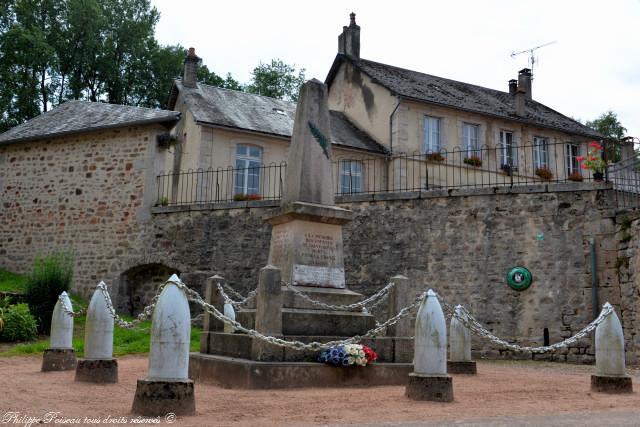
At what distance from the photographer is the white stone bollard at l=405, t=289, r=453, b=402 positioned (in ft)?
19.9

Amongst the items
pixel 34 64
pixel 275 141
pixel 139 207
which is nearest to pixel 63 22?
pixel 34 64

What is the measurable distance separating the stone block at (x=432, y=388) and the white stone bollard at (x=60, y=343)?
476cm

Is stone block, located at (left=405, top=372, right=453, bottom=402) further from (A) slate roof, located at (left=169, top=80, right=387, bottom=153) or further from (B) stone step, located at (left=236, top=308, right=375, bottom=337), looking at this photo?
(A) slate roof, located at (left=169, top=80, right=387, bottom=153)

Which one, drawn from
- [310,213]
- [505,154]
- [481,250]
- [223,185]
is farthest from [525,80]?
[310,213]

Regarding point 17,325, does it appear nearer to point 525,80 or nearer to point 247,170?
point 247,170

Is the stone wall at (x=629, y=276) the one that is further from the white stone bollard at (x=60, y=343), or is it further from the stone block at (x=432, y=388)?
the white stone bollard at (x=60, y=343)

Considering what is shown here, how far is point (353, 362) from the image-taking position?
730 centimetres

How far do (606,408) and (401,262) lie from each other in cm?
824

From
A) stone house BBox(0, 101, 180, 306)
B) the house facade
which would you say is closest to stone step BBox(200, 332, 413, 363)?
stone house BBox(0, 101, 180, 306)

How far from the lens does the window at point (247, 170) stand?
1936 centimetres

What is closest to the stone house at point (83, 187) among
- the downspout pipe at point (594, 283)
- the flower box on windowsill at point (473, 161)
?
the downspout pipe at point (594, 283)

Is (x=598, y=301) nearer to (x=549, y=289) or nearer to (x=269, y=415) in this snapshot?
(x=549, y=289)

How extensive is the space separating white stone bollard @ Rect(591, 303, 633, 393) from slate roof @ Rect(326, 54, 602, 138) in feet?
48.9

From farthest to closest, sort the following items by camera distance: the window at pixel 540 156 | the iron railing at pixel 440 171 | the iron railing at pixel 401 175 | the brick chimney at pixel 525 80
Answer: the brick chimney at pixel 525 80 → the window at pixel 540 156 → the iron railing at pixel 440 171 → the iron railing at pixel 401 175
